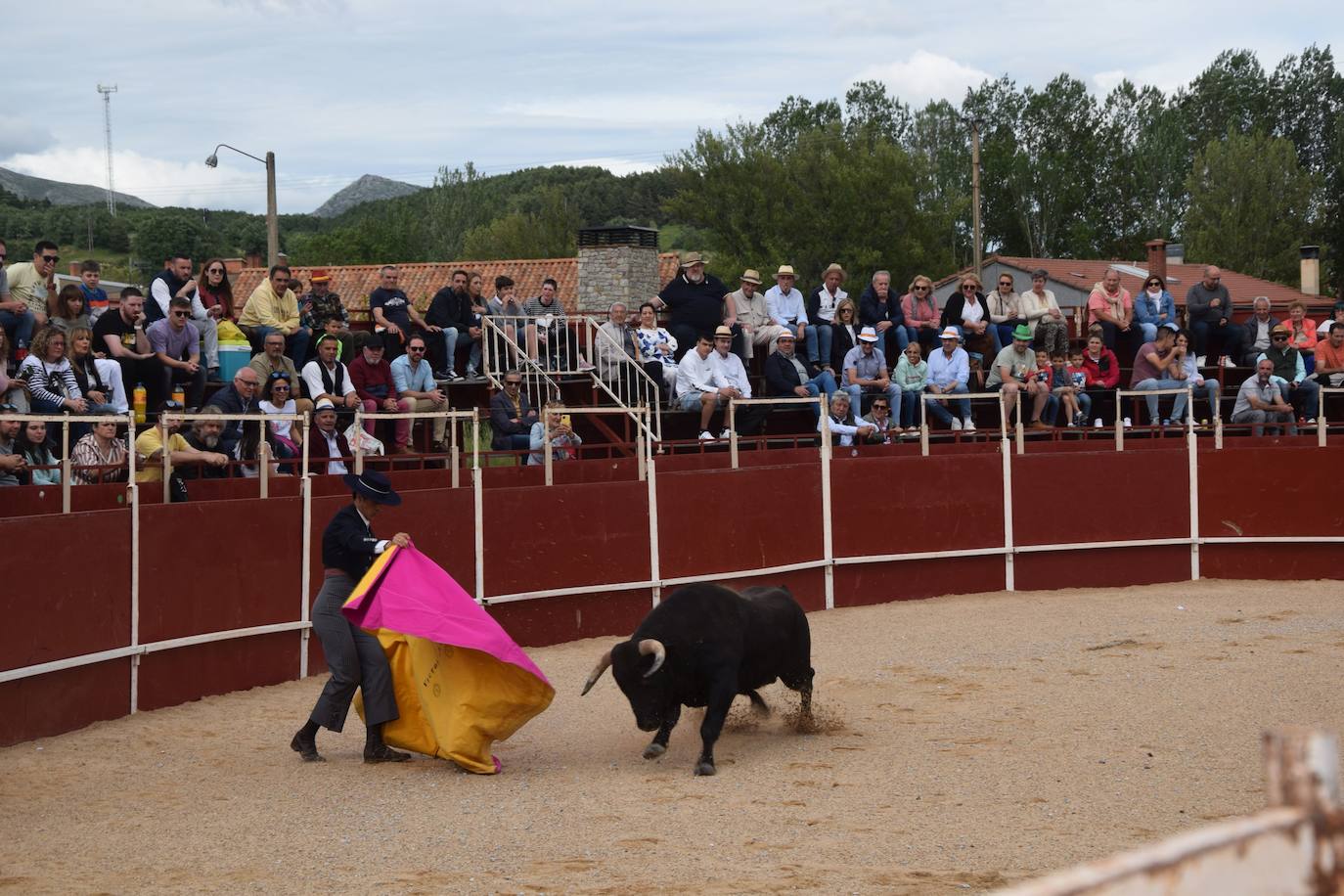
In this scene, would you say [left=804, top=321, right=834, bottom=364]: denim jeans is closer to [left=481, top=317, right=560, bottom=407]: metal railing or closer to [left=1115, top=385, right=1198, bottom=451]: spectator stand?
[left=481, top=317, right=560, bottom=407]: metal railing

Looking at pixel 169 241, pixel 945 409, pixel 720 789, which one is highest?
pixel 169 241

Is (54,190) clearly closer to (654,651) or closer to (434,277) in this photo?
(434,277)

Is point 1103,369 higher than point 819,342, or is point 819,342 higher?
point 819,342

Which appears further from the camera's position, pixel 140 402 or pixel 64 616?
pixel 140 402

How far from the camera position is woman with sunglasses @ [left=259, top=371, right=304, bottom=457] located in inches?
459

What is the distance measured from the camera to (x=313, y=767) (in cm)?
775

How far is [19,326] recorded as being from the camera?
1112 centimetres

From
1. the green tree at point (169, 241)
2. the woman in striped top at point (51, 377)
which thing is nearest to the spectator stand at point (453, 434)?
the woman in striped top at point (51, 377)

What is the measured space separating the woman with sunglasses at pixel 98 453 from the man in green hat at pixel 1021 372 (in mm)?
9711

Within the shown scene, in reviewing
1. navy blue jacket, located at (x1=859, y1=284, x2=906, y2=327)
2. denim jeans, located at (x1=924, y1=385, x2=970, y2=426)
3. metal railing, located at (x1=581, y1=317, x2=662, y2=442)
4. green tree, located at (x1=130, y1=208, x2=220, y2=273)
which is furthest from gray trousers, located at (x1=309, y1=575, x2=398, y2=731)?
green tree, located at (x1=130, y1=208, x2=220, y2=273)

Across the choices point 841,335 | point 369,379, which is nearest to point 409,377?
point 369,379

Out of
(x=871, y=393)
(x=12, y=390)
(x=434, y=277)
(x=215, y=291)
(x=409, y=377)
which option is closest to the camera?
(x=12, y=390)

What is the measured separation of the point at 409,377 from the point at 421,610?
633 centimetres

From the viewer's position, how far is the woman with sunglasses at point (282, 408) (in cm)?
1166
